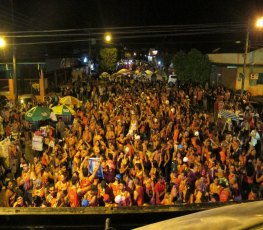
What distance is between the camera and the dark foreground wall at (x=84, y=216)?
2.64 meters

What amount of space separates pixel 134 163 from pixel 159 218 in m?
6.99

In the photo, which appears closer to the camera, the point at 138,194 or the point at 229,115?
the point at 138,194

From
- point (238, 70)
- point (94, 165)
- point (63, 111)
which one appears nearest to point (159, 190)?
point (94, 165)

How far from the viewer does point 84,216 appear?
8.69 ft

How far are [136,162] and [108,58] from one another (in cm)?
4468

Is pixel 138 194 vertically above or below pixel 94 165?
below

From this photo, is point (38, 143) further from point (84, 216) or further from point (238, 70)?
point (238, 70)

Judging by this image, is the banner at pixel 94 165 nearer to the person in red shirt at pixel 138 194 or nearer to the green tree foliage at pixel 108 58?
the person in red shirt at pixel 138 194

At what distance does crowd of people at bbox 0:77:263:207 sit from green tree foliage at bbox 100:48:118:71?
36174 millimetres

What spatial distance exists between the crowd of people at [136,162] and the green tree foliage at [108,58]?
36.2 m

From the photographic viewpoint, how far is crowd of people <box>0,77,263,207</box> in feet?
25.8

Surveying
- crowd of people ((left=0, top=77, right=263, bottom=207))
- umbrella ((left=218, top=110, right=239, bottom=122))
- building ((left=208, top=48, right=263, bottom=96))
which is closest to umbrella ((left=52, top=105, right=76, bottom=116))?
crowd of people ((left=0, top=77, right=263, bottom=207))

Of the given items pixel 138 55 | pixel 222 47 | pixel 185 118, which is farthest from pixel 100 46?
pixel 138 55

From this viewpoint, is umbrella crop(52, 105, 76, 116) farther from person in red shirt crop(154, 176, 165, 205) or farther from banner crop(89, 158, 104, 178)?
person in red shirt crop(154, 176, 165, 205)
